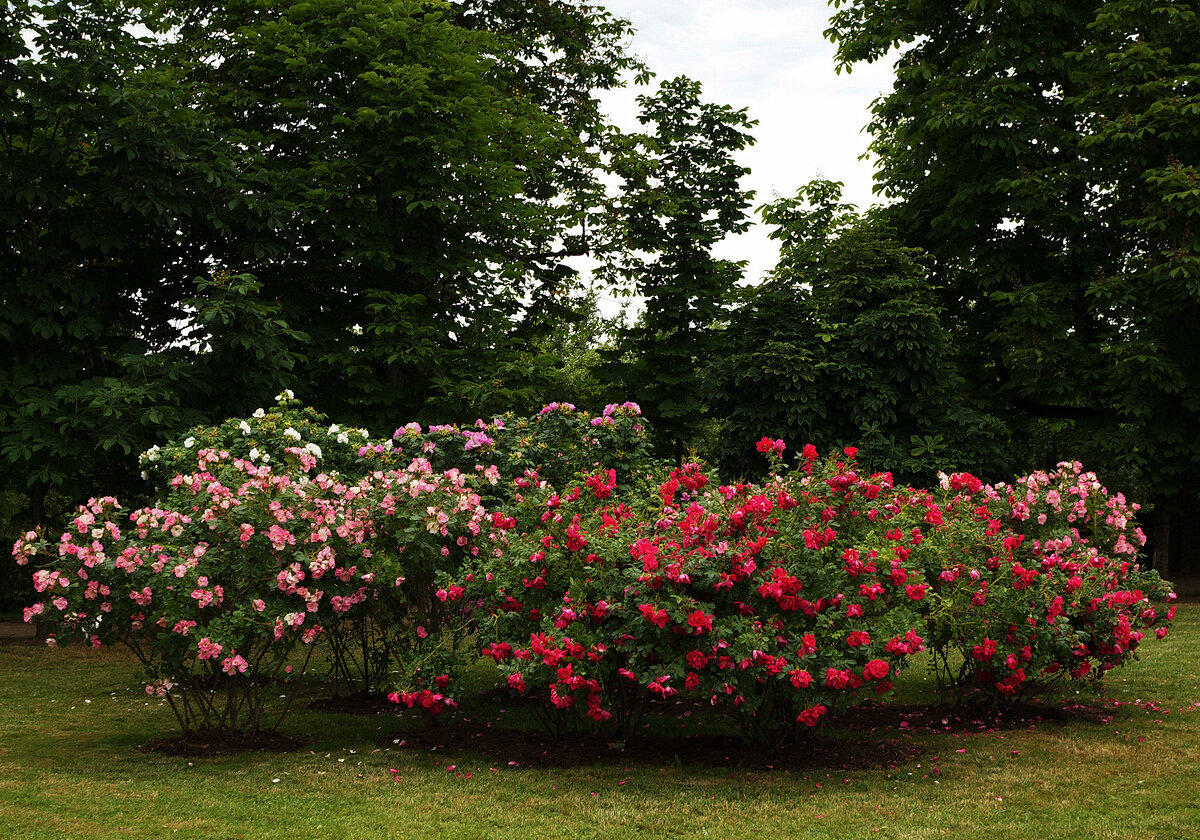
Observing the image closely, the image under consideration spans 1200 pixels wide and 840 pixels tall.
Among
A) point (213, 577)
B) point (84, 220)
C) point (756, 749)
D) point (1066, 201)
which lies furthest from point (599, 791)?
point (1066, 201)

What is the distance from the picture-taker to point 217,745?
7.06 meters

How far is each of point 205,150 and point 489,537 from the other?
794cm

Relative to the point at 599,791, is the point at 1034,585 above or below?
above

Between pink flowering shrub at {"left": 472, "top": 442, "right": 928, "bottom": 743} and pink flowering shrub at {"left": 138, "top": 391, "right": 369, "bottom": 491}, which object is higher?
pink flowering shrub at {"left": 138, "top": 391, "right": 369, "bottom": 491}

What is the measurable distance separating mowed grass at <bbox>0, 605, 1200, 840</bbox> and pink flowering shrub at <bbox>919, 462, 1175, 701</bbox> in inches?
21.2

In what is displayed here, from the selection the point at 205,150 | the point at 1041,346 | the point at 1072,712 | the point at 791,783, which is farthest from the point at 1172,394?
the point at 205,150

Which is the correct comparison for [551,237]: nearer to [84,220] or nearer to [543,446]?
[84,220]

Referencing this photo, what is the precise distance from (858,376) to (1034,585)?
9673mm

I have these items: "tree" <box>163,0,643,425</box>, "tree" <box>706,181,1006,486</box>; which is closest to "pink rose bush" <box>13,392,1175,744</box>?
"tree" <box>163,0,643,425</box>

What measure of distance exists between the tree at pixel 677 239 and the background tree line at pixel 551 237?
70 mm

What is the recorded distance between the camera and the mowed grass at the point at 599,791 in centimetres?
525

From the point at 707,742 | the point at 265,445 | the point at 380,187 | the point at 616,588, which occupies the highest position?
the point at 380,187

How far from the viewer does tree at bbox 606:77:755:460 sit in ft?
62.9

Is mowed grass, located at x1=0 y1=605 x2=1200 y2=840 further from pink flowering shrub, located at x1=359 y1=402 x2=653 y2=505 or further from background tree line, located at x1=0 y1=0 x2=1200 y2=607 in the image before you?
background tree line, located at x1=0 y1=0 x2=1200 y2=607
